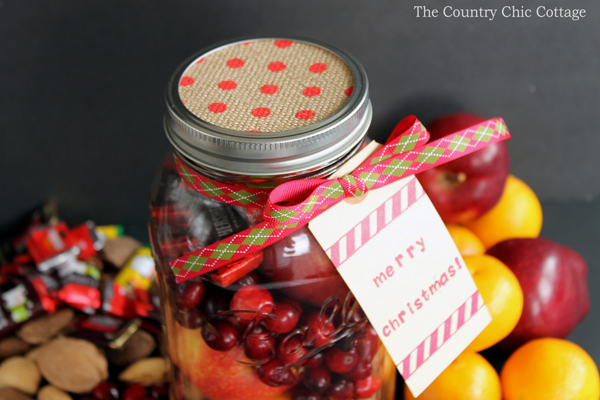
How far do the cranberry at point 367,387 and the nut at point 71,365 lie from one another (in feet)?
1.13

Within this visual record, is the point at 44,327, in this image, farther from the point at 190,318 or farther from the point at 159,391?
the point at 190,318

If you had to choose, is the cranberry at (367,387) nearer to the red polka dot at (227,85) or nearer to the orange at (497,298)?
the orange at (497,298)

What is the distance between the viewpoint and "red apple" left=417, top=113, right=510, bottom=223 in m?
0.82

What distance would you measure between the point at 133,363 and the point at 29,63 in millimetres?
459

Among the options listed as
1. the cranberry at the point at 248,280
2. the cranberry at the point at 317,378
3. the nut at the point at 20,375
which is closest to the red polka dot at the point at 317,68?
the cranberry at the point at 248,280

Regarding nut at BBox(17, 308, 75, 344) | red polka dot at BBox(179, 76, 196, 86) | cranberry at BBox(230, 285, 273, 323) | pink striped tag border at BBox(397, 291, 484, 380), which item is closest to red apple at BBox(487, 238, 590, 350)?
pink striped tag border at BBox(397, 291, 484, 380)

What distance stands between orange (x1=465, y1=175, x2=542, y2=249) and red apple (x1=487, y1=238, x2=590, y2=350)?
0.09 meters

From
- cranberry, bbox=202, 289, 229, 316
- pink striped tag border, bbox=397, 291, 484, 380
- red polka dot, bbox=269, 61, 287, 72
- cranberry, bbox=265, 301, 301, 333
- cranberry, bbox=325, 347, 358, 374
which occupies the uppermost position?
red polka dot, bbox=269, 61, 287, 72

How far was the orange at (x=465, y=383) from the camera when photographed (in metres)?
0.63

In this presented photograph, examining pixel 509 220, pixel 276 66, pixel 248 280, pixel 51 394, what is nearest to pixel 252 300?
pixel 248 280

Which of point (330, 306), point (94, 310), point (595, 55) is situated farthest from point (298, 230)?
point (595, 55)

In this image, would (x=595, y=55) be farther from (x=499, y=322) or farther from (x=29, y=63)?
(x=29, y=63)

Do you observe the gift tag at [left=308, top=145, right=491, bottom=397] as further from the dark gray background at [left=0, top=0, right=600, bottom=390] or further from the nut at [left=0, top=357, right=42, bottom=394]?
the nut at [left=0, top=357, right=42, bottom=394]

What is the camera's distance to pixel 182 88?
0.53m
